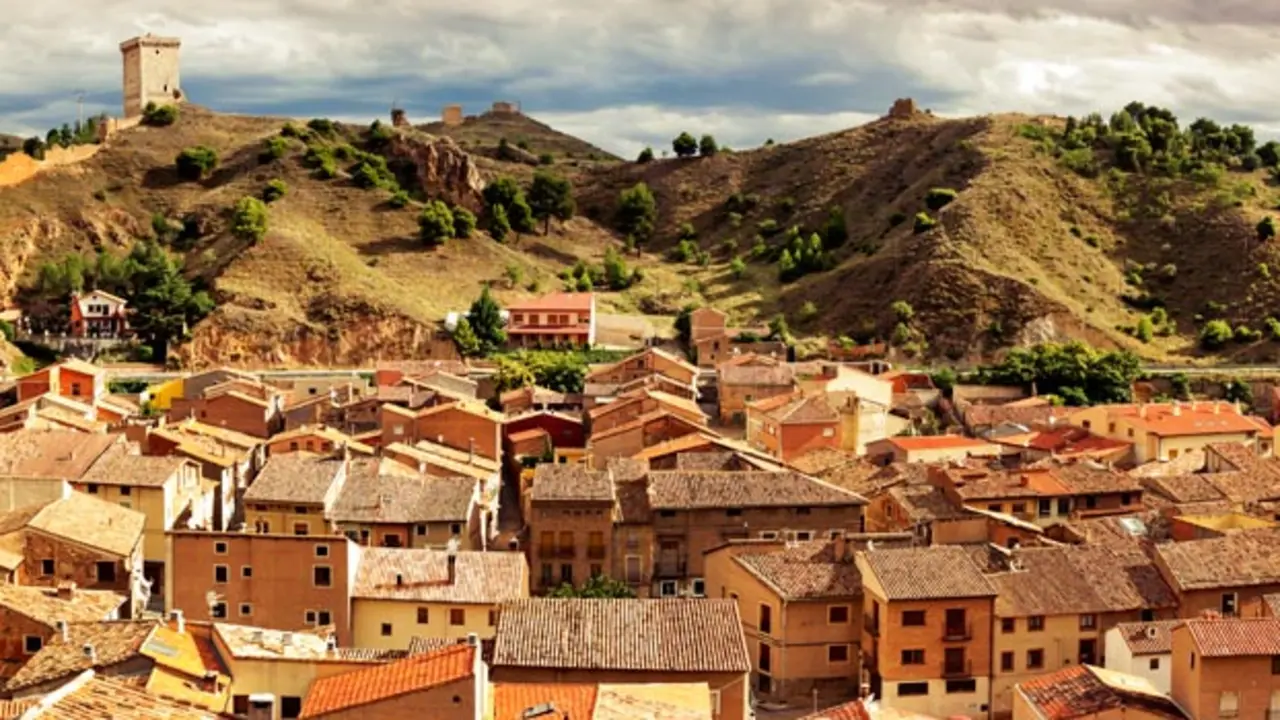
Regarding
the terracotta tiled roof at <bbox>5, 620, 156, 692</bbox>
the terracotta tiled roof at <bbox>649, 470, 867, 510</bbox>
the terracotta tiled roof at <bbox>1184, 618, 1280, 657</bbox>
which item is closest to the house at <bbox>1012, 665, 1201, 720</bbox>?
the terracotta tiled roof at <bbox>1184, 618, 1280, 657</bbox>

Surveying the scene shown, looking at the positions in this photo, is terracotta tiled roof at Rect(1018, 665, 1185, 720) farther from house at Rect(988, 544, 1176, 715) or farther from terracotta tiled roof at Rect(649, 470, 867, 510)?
terracotta tiled roof at Rect(649, 470, 867, 510)

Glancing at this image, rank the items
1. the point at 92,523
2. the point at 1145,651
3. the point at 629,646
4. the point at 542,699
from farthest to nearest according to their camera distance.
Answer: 1. the point at 92,523
2. the point at 1145,651
3. the point at 629,646
4. the point at 542,699

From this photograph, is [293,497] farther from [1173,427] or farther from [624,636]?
[1173,427]

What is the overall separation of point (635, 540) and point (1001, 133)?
269ft

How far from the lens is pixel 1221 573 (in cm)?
3506

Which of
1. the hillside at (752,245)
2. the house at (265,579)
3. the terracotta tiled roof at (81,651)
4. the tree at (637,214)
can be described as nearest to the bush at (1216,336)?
the hillside at (752,245)

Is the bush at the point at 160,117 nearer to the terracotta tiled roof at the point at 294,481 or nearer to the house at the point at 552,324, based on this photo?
the house at the point at 552,324

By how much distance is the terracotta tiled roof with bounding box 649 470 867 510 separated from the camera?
42.5 meters

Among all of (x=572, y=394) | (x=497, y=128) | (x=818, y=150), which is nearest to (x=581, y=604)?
(x=572, y=394)

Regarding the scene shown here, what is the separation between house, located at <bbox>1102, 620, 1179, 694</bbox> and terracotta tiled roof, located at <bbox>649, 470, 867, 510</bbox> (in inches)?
451

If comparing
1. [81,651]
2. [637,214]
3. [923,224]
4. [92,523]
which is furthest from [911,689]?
[637,214]

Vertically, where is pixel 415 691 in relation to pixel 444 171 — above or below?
below

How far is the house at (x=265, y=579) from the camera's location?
33875 millimetres

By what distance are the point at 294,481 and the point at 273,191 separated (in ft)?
206
